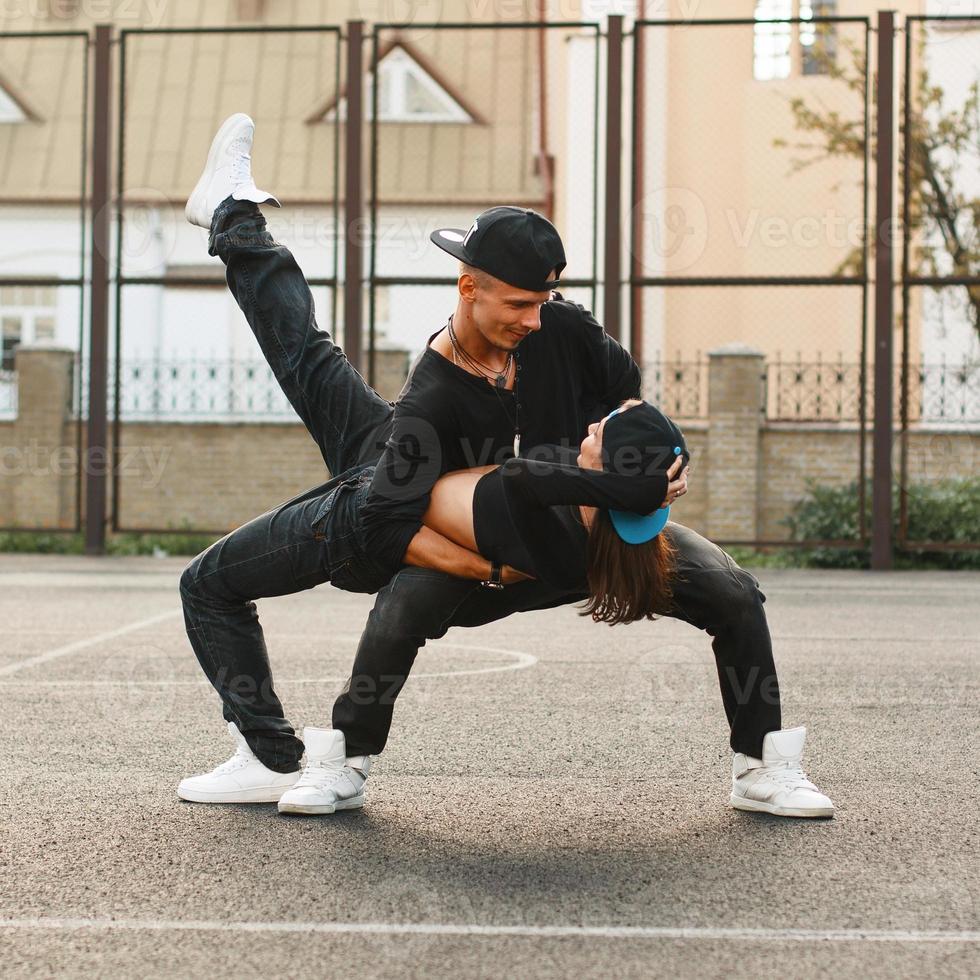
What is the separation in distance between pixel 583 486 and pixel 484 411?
22.7 inches

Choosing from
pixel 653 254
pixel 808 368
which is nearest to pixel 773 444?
pixel 808 368

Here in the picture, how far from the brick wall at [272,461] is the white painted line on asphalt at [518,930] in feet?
39.6

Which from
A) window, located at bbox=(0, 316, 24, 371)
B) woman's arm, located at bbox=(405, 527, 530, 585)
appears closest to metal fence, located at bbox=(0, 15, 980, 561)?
window, located at bbox=(0, 316, 24, 371)

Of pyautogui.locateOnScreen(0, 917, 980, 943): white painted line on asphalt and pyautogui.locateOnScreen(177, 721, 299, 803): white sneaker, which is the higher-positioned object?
pyautogui.locateOnScreen(177, 721, 299, 803): white sneaker

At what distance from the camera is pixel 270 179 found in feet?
81.0

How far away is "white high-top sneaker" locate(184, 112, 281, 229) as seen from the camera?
15.0 feet

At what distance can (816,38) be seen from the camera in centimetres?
2128

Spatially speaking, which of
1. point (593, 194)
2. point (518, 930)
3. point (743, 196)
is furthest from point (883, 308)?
point (518, 930)

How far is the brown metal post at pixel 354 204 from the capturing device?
14.1 m

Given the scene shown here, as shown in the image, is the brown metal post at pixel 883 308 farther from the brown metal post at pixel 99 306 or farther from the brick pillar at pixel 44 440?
the brick pillar at pixel 44 440

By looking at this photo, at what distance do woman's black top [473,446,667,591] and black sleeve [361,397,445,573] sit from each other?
17 cm

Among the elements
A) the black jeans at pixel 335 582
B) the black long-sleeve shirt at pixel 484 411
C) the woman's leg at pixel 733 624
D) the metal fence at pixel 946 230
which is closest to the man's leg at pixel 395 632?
the black jeans at pixel 335 582

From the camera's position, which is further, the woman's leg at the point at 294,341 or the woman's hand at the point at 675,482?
the woman's leg at the point at 294,341

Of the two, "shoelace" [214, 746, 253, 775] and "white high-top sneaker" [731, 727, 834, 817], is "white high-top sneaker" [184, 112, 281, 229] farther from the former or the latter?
"white high-top sneaker" [731, 727, 834, 817]
